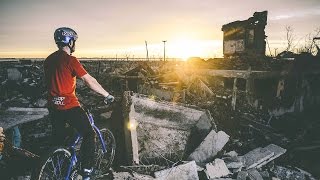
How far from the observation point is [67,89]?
4.27m

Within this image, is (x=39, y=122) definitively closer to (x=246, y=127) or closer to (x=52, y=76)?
(x=52, y=76)

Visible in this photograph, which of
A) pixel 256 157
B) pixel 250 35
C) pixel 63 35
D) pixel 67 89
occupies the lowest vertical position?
pixel 256 157

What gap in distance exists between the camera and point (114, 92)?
15.4 metres

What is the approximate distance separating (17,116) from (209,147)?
15.8ft

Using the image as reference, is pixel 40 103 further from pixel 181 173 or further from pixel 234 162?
pixel 234 162

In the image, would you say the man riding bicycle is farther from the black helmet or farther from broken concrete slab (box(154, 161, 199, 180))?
broken concrete slab (box(154, 161, 199, 180))

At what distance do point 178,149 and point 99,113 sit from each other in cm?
268

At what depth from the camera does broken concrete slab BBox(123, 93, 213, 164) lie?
6090mm

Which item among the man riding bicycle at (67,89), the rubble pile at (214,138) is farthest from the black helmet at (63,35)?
the rubble pile at (214,138)

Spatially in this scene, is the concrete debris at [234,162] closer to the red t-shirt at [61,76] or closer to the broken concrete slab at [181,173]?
the broken concrete slab at [181,173]

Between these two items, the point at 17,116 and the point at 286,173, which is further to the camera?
the point at 17,116

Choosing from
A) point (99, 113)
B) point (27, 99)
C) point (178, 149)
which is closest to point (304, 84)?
point (178, 149)

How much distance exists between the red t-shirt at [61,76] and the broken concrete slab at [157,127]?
6.03ft

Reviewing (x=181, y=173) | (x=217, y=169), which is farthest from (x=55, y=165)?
(x=217, y=169)
